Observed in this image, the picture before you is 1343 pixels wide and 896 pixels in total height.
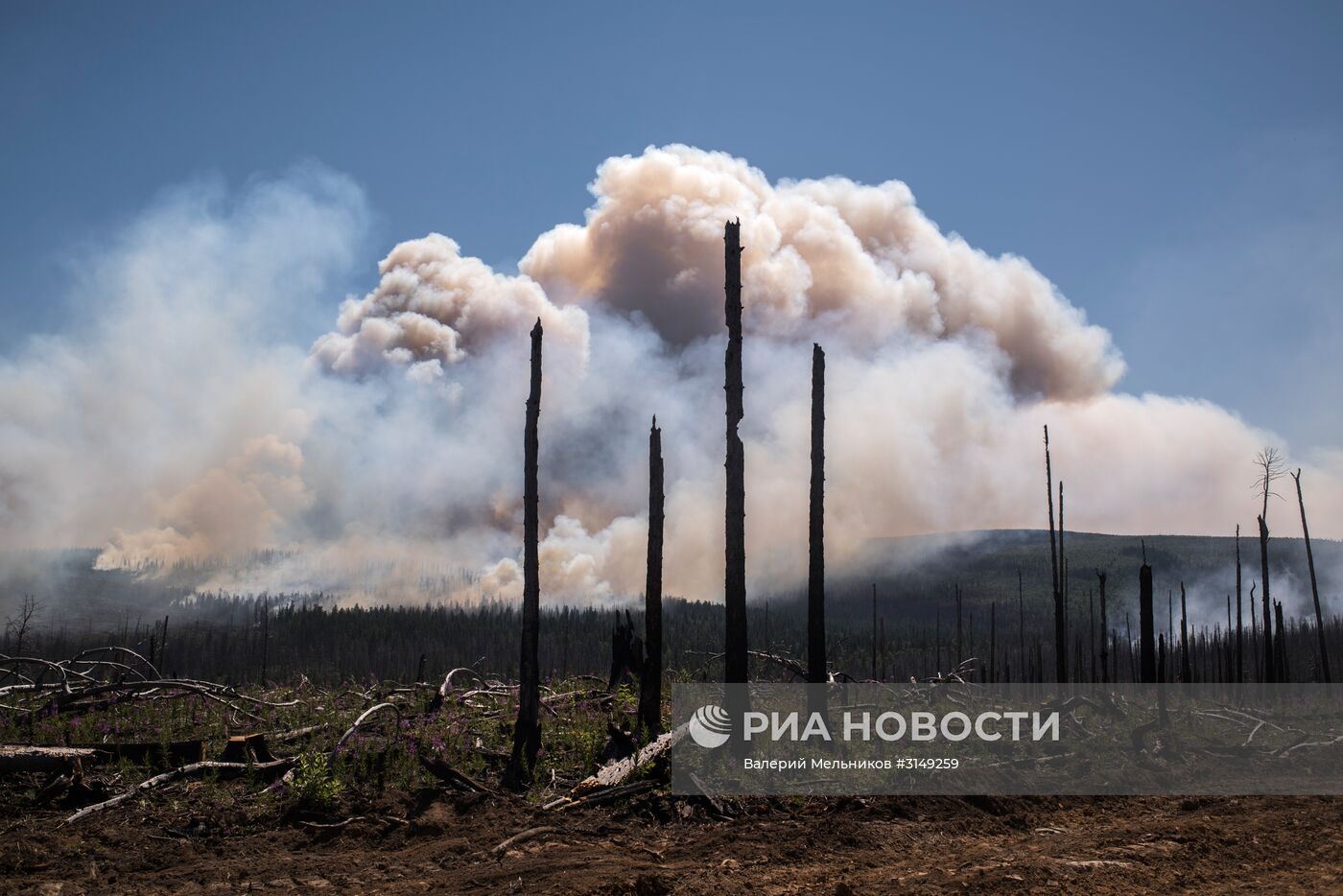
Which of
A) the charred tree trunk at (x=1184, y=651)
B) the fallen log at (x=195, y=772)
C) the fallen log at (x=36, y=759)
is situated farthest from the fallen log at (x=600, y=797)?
the charred tree trunk at (x=1184, y=651)

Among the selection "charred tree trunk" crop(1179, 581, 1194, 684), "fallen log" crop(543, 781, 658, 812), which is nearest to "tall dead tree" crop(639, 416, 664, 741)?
"fallen log" crop(543, 781, 658, 812)

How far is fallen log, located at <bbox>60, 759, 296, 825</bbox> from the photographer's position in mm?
13177

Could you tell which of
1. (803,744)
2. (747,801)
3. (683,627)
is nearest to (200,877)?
(747,801)

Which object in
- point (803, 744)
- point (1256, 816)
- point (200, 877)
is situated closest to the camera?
point (200, 877)

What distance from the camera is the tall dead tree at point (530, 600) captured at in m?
17.0

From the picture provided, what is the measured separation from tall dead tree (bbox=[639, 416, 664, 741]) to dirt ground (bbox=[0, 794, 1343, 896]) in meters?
5.07

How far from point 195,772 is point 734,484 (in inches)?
438

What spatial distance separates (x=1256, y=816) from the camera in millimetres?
13656

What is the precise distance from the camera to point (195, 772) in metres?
14.9

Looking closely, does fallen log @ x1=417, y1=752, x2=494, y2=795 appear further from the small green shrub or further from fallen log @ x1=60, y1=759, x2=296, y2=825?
fallen log @ x1=60, y1=759, x2=296, y2=825

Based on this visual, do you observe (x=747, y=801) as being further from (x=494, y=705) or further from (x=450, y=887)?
(x=494, y=705)

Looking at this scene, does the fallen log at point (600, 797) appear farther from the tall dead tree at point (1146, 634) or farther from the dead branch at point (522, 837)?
the tall dead tree at point (1146, 634)

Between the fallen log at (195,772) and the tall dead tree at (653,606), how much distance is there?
22.3ft

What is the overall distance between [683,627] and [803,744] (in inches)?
5878
